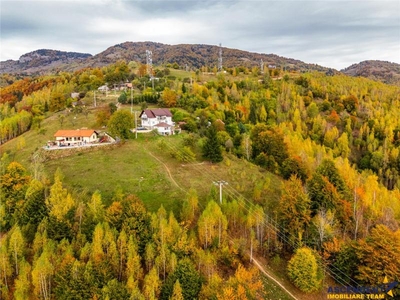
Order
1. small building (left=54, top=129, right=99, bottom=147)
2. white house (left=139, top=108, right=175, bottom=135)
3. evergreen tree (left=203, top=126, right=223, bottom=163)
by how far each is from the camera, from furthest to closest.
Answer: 1. white house (left=139, top=108, right=175, bottom=135)
2. small building (left=54, top=129, right=99, bottom=147)
3. evergreen tree (left=203, top=126, right=223, bottom=163)

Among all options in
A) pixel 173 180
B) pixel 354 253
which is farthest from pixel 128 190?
pixel 354 253

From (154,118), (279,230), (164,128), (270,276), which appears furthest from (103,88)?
(270,276)

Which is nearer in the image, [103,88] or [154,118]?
[154,118]

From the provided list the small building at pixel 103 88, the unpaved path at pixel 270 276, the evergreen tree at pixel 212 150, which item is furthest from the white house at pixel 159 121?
the small building at pixel 103 88

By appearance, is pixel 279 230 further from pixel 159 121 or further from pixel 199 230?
pixel 159 121

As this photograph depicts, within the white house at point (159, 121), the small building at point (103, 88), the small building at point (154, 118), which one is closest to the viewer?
the white house at point (159, 121)

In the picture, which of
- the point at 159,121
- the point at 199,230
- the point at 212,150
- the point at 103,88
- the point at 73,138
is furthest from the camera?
the point at 103,88

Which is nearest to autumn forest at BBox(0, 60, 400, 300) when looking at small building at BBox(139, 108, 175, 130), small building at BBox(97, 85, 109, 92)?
small building at BBox(139, 108, 175, 130)

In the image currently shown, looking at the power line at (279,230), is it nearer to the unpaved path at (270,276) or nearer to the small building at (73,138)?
the unpaved path at (270,276)

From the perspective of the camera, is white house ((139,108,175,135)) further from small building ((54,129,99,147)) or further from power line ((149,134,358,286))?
power line ((149,134,358,286))
